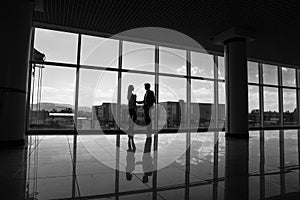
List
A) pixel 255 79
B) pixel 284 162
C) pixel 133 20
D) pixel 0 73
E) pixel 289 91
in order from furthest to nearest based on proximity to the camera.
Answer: pixel 289 91 < pixel 255 79 < pixel 133 20 < pixel 0 73 < pixel 284 162

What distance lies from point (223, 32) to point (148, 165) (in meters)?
6.08

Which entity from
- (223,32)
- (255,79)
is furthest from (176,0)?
(255,79)

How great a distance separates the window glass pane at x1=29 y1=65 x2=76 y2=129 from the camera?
23.6 ft

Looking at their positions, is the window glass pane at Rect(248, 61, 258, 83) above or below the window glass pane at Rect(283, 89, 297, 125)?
above

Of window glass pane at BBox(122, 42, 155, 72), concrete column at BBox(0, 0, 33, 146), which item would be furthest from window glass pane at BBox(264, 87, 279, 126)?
concrete column at BBox(0, 0, 33, 146)

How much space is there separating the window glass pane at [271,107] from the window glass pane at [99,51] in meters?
8.54

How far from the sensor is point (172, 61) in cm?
940

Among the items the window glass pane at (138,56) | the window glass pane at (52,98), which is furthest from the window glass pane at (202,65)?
the window glass pane at (52,98)

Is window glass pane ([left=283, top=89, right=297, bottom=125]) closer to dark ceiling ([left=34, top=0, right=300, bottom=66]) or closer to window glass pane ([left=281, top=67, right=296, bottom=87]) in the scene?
window glass pane ([left=281, top=67, right=296, bottom=87])

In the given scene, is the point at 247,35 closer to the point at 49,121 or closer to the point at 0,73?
the point at 0,73

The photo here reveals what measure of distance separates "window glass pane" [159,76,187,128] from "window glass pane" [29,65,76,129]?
375cm

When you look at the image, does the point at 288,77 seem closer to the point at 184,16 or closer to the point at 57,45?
the point at 184,16

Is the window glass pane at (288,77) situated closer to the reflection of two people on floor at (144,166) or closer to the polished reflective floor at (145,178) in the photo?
the polished reflective floor at (145,178)

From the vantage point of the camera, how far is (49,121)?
7.44 meters
